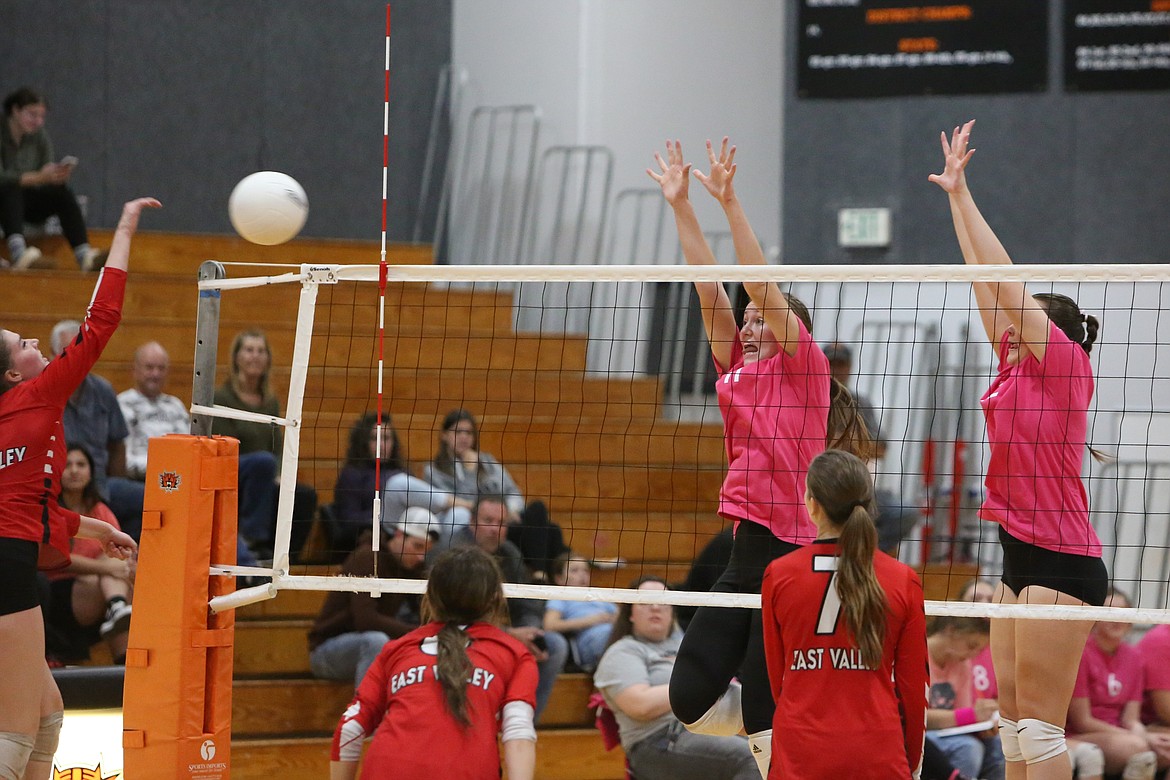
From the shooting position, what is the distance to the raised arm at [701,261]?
183 inches

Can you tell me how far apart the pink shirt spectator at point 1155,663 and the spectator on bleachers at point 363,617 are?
3605 millimetres

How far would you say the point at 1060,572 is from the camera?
4309mm

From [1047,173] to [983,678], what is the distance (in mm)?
4583

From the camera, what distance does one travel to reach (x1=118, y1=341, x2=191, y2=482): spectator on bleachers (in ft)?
24.9

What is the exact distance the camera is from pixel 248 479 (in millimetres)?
7188

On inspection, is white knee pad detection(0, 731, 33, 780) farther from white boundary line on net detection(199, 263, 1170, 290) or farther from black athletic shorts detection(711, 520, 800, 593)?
black athletic shorts detection(711, 520, 800, 593)

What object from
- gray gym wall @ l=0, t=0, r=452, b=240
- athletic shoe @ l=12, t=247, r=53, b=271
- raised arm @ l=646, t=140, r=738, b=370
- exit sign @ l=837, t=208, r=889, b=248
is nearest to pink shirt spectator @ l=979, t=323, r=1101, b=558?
raised arm @ l=646, t=140, r=738, b=370

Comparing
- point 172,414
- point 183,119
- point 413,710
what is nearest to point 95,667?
point 172,414

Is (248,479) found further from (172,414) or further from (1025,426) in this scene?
(1025,426)

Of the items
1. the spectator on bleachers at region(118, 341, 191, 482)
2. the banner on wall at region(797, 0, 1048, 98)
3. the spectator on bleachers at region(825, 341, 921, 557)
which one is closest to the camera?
the spectator on bleachers at region(825, 341, 921, 557)

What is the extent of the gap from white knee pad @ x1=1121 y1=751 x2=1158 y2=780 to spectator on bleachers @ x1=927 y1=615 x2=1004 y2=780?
0.58 meters

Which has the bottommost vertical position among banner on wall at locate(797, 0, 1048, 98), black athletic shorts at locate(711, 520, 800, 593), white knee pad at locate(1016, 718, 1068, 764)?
white knee pad at locate(1016, 718, 1068, 764)

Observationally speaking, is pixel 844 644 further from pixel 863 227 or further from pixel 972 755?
pixel 863 227

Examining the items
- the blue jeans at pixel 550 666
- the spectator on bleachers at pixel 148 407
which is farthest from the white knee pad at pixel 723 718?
the spectator on bleachers at pixel 148 407
